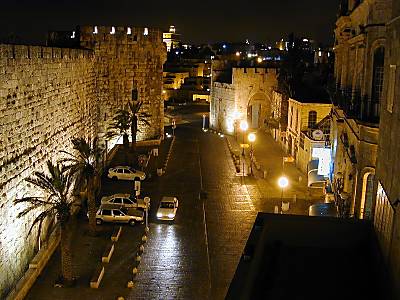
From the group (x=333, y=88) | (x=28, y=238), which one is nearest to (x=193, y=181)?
(x=333, y=88)

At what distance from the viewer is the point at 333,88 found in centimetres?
1988

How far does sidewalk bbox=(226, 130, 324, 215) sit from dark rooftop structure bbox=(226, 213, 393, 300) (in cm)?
1025

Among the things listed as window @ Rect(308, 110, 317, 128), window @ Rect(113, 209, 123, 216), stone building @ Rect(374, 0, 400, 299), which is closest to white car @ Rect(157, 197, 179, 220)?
window @ Rect(113, 209, 123, 216)

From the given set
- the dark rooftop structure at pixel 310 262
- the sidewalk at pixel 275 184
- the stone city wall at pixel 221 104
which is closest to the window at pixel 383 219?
the dark rooftop structure at pixel 310 262

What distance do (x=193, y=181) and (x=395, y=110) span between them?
57.5ft

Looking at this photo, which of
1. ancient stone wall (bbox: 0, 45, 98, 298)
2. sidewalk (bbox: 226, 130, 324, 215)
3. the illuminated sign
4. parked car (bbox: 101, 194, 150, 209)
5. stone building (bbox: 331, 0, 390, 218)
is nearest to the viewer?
stone building (bbox: 331, 0, 390, 218)

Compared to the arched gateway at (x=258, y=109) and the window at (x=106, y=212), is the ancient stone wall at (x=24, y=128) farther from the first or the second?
the arched gateway at (x=258, y=109)

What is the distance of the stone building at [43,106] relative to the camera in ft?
43.0

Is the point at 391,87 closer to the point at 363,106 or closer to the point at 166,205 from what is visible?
the point at 363,106

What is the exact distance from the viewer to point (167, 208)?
19688mm

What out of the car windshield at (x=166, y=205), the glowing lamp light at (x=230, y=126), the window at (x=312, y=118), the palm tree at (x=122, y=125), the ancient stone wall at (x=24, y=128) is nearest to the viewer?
the ancient stone wall at (x=24, y=128)

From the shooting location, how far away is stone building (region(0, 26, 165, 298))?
13109 millimetres

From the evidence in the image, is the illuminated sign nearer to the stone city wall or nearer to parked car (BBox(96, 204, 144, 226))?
parked car (BBox(96, 204, 144, 226))

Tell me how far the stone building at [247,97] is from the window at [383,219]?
29.6 meters
